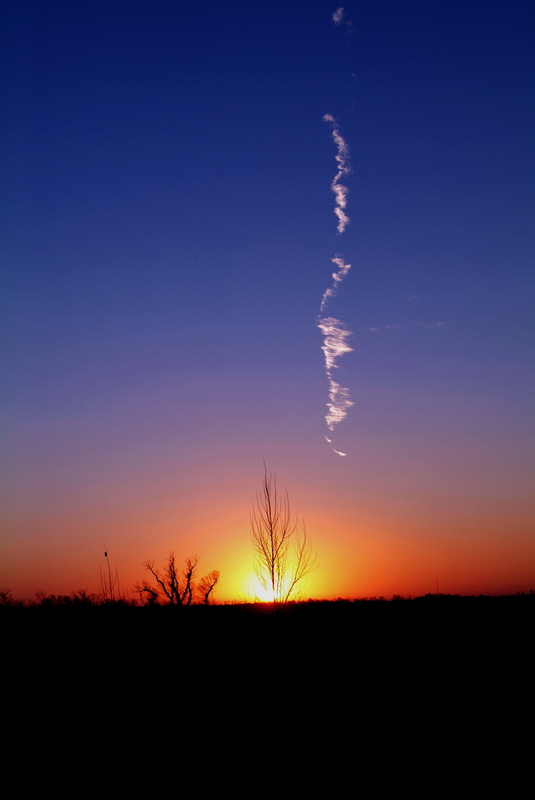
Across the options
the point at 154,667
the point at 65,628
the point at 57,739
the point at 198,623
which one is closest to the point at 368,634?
the point at 198,623

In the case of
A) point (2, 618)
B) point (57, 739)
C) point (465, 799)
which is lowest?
point (465, 799)

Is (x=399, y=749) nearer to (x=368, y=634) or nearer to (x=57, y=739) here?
(x=57, y=739)

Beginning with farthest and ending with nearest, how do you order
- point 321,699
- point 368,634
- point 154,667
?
point 368,634 < point 154,667 < point 321,699

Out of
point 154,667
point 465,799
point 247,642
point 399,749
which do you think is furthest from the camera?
point 247,642

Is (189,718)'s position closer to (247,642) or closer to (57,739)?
(57,739)

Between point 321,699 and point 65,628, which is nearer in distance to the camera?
point 321,699

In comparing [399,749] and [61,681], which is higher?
[61,681]

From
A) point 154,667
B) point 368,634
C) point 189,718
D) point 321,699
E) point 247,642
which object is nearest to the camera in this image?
point 189,718

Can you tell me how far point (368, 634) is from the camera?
49.1ft

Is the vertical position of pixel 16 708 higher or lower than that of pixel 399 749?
higher

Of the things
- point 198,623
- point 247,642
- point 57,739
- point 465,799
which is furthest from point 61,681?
point 465,799

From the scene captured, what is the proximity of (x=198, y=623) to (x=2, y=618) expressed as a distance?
558 cm

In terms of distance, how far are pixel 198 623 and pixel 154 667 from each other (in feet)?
14.9

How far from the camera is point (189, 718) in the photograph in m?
9.18
